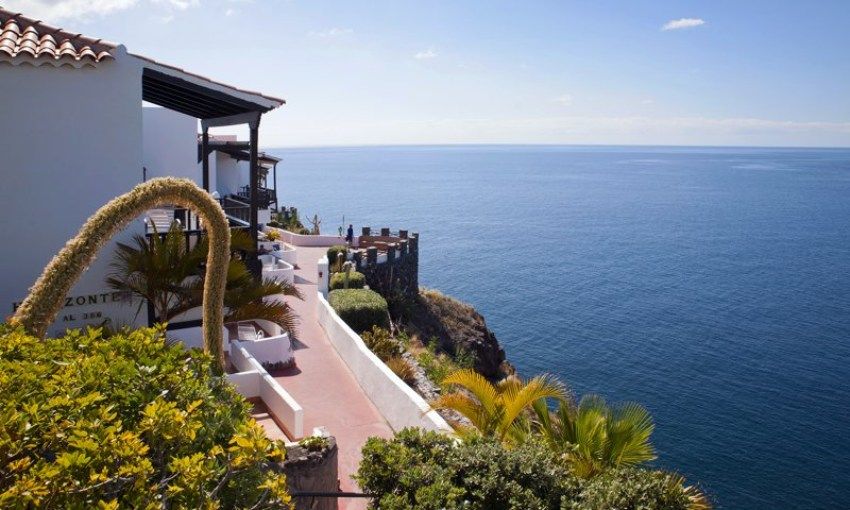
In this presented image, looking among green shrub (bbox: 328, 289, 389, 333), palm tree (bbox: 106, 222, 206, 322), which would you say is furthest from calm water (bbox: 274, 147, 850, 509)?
palm tree (bbox: 106, 222, 206, 322)

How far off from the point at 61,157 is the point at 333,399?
6.63m

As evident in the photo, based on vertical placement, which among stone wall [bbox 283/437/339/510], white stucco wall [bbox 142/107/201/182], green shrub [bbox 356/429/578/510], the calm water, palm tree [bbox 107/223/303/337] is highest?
white stucco wall [bbox 142/107/201/182]

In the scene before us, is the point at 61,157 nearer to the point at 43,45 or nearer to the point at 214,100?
the point at 43,45

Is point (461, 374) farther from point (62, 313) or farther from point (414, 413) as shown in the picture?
point (62, 313)

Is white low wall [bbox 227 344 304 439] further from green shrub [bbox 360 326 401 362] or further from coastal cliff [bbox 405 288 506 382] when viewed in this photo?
coastal cliff [bbox 405 288 506 382]

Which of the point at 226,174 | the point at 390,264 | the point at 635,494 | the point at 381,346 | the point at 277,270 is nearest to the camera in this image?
the point at 635,494

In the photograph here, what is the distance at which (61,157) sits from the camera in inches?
394

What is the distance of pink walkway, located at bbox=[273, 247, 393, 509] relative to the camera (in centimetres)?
1095

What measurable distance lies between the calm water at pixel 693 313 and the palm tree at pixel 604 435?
17668mm

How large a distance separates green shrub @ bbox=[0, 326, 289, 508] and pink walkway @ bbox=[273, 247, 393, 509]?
4956 millimetres

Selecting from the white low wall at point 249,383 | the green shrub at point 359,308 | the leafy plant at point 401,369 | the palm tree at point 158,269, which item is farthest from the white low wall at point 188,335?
the green shrub at point 359,308

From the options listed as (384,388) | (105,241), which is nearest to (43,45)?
(105,241)

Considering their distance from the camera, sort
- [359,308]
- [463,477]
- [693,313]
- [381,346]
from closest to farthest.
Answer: [463,477], [381,346], [359,308], [693,313]

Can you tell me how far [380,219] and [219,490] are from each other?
8506 centimetres
